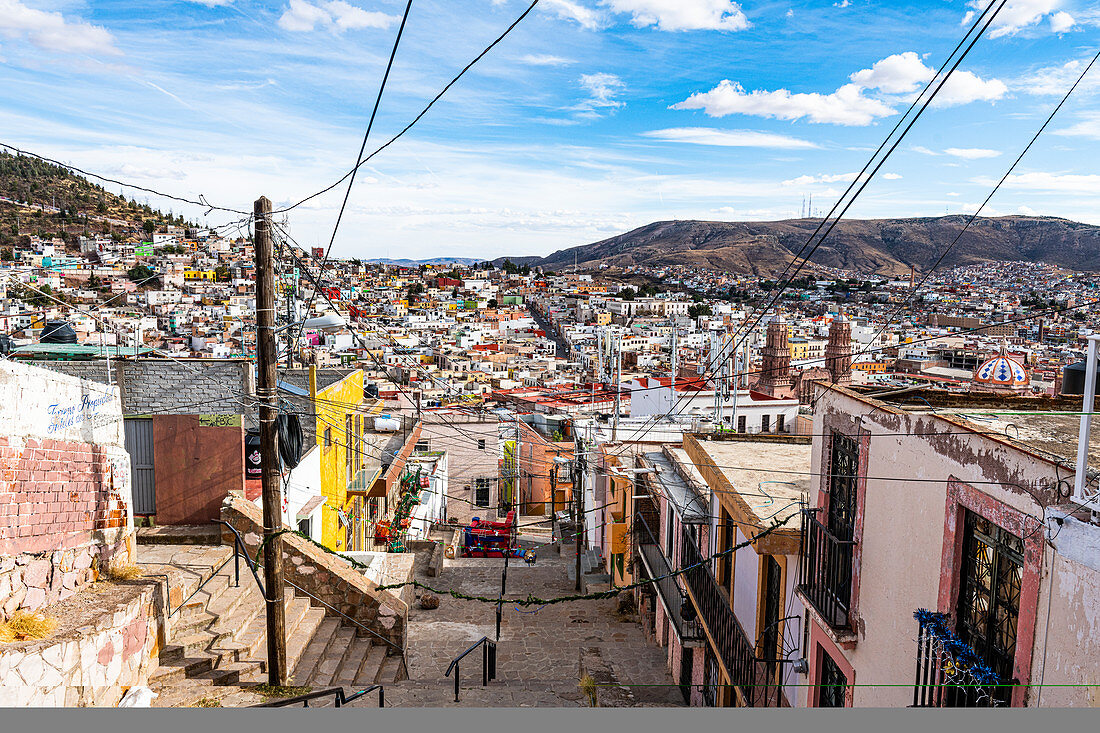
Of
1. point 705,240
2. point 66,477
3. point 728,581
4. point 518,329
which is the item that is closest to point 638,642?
point 728,581

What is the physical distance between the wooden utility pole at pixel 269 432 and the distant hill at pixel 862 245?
7.30m

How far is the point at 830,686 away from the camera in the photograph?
Result: 4738 mm

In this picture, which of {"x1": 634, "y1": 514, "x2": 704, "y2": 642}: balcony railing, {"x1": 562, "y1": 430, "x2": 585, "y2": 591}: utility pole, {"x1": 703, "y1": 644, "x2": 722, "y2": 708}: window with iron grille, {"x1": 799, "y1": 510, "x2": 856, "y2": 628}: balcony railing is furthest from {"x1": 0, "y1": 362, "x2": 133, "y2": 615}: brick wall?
{"x1": 562, "y1": 430, "x2": 585, "y2": 591}: utility pole

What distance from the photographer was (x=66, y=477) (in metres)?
4.60

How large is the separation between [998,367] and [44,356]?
53.5 ft

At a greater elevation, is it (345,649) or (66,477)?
(66,477)

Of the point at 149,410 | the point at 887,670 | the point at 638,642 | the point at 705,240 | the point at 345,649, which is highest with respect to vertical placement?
the point at 705,240

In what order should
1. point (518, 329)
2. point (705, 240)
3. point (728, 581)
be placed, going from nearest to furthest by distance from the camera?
point (728, 581), point (518, 329), point (705, 240)

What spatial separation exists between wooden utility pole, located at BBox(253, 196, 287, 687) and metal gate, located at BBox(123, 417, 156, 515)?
3.12 m

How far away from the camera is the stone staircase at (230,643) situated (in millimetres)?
5219

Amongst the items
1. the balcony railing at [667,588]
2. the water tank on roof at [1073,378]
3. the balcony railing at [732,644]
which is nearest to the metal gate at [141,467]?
the balcony railing at [667,588]

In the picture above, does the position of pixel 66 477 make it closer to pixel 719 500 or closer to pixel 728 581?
pixel 719 500

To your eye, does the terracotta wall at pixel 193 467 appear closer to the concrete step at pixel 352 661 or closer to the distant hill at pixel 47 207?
the concrete step at pixel 352 661

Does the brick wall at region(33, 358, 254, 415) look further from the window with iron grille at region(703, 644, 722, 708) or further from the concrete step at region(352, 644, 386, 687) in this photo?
the window with iron grille at region(703, 644, 722, 708)
